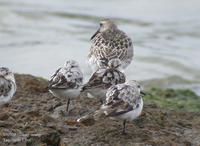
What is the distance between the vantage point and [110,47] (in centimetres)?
1402

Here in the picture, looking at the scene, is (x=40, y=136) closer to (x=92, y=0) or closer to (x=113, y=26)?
(x=113, y=26)

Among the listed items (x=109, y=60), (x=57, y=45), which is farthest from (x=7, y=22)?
(x=109, y=60)

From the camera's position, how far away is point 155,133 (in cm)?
1073

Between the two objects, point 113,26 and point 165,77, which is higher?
point 113,26

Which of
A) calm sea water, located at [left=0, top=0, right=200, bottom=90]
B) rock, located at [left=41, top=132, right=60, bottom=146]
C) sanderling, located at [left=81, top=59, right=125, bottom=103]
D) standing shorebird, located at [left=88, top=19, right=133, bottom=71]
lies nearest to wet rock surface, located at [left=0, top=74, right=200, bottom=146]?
rock, located at [left=41, top=132, right=60, bottom=146]

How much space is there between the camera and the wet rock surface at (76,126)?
9773 millimetres

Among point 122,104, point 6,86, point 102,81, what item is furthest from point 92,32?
point 122,104

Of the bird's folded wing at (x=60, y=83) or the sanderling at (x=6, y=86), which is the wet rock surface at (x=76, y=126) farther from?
the bird's folded wing at (x=60, y=83)

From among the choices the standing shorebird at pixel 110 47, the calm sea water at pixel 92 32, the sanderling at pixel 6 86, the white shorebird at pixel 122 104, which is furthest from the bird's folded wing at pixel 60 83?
the calm sea water at pixel 92 32

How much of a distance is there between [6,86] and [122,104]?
176cm

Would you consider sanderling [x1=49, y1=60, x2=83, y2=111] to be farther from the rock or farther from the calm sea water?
the calm sea water

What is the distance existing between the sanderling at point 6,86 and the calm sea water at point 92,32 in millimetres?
7863

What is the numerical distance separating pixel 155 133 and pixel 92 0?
1976 cm

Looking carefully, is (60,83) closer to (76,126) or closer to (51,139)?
(76,126)
